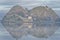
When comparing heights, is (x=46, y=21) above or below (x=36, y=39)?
above

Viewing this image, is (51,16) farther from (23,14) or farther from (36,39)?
(36,39)

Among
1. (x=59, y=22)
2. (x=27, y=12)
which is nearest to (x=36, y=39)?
(x=27, y=12)

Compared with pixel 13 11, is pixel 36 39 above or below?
below

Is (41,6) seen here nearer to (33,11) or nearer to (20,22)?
(33,11)

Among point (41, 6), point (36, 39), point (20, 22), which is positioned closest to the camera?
point (36, 39)

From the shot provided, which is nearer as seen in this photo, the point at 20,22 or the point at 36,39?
the point at 36,39

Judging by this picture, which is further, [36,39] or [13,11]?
[13,11]

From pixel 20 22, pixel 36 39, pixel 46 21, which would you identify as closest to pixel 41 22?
pixel 46 21

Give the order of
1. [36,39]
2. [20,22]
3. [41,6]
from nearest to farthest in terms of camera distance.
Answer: [36,39], [41,6], [20,22]

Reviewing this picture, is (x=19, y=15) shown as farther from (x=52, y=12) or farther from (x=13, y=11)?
(x=52, y=12)
